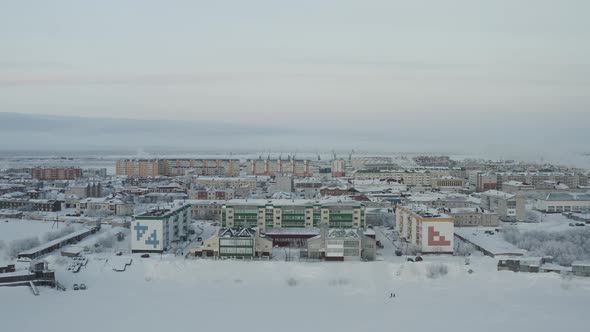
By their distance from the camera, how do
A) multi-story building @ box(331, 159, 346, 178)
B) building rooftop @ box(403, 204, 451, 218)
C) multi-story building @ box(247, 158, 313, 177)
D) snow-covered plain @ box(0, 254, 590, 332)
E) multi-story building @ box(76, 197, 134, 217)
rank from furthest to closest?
1. multi-story building @ box(331, 159, 346, 178)
2. multi-story building @ box(247, 158, 313, 177)
3. multi-story building @ box(76, 197, 134, 217)
4. building rooftop @ box(403, 204, 451, 218)
5. snow-covered plain @ box(0, 254, 590, 332)

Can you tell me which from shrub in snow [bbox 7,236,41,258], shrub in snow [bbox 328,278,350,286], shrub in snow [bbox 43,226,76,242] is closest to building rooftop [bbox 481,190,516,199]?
shrub in snow [bbox 328,278,350,286]

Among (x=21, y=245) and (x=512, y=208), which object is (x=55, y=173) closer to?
(x=21, y=245)

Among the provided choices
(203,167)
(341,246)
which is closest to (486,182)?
(203,167)

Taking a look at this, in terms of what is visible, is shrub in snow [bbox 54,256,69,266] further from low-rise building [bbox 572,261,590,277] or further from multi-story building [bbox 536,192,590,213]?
multi-story building [bbox 536,192,590,213]

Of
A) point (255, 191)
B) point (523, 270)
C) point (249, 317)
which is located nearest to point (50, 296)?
point (249, 317)

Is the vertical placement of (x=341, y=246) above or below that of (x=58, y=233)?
above

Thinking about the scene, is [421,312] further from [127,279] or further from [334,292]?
[127,279]
